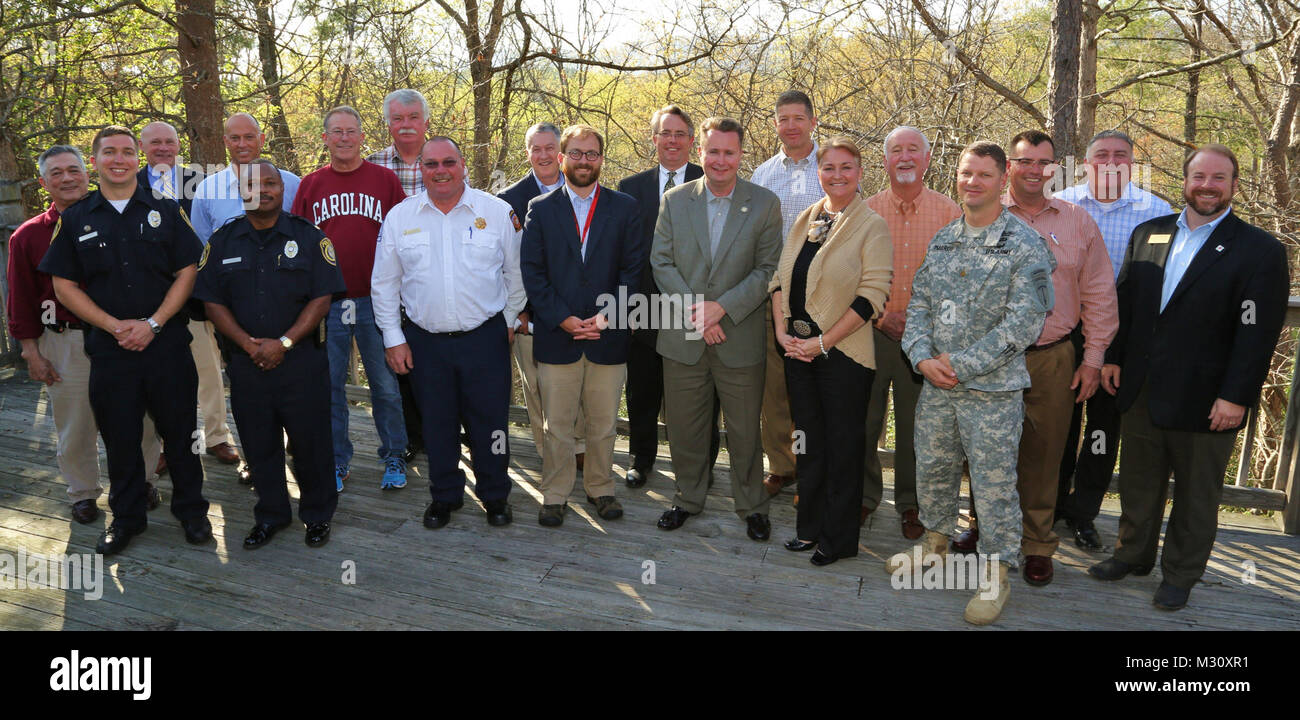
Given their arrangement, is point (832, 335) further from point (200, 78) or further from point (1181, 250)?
point (200, 78)

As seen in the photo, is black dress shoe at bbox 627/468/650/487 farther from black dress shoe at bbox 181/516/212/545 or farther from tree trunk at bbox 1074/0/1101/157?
tree trunk at bbox 1074/0/1101/157

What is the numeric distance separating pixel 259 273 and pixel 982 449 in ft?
10.5

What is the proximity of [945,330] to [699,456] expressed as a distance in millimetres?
1358

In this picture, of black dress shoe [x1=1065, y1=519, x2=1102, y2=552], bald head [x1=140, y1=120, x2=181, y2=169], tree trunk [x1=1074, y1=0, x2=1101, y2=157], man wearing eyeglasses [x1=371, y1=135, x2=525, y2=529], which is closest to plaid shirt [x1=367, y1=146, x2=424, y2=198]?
man wearing eyeglasses [x1=371, y1=135, x2=525, y2=529]

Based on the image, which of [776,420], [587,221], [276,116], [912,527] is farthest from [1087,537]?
[276,116]

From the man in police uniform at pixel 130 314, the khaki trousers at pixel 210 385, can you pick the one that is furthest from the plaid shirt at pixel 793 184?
the khaki trousers at pixel 210 385

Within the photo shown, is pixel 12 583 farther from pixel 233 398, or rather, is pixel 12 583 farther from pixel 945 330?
pixel 945 330

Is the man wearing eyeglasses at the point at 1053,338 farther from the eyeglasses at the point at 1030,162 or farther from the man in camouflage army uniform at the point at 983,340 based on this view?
the man in camouflage army uniform at the point at 983,340

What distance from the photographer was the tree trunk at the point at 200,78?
8320 millimetres

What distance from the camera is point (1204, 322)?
3191 mm

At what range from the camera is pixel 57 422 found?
422cm

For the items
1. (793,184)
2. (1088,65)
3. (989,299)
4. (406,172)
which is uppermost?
(1088,65)

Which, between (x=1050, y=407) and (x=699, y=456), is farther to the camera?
(x=699, y=456)

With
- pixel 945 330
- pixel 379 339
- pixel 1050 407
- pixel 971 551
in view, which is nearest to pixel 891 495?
pixel 971 551
